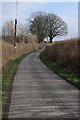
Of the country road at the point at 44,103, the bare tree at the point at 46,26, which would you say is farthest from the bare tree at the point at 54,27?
the country road at the point at 44,103

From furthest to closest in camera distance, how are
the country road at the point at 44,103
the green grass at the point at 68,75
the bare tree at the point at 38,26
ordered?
1. the bare tree at the point at 38,26
2. the green grass at the point at 68,75
3. the country road at the point at 44,103

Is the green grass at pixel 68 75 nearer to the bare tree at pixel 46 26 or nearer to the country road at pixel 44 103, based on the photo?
the country road at pixel 44 103

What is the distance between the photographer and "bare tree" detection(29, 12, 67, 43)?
108 m

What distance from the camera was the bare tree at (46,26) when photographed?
108 m

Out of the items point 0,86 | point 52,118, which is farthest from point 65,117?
point 0,86

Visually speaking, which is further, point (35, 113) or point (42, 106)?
point (42, 106)

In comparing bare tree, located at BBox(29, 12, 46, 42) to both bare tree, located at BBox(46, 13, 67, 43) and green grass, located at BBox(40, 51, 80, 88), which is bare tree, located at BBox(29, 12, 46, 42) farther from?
green grass, located at BBox(40, 51, 80, 88)

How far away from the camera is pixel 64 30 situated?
112 m

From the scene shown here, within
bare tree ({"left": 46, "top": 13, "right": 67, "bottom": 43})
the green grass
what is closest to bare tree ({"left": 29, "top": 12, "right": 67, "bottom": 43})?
bare tree ({"left": 46, "top": 13, "right": 67, "bottom": 43})

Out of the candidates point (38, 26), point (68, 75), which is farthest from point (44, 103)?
point (38, 26)

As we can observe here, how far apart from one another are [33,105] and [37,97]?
167 cm

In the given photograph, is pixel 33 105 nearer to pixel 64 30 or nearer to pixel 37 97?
pixel 37 97

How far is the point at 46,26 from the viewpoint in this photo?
108 m

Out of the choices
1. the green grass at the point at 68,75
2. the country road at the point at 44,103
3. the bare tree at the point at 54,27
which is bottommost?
the green grass at the point at 68,75
